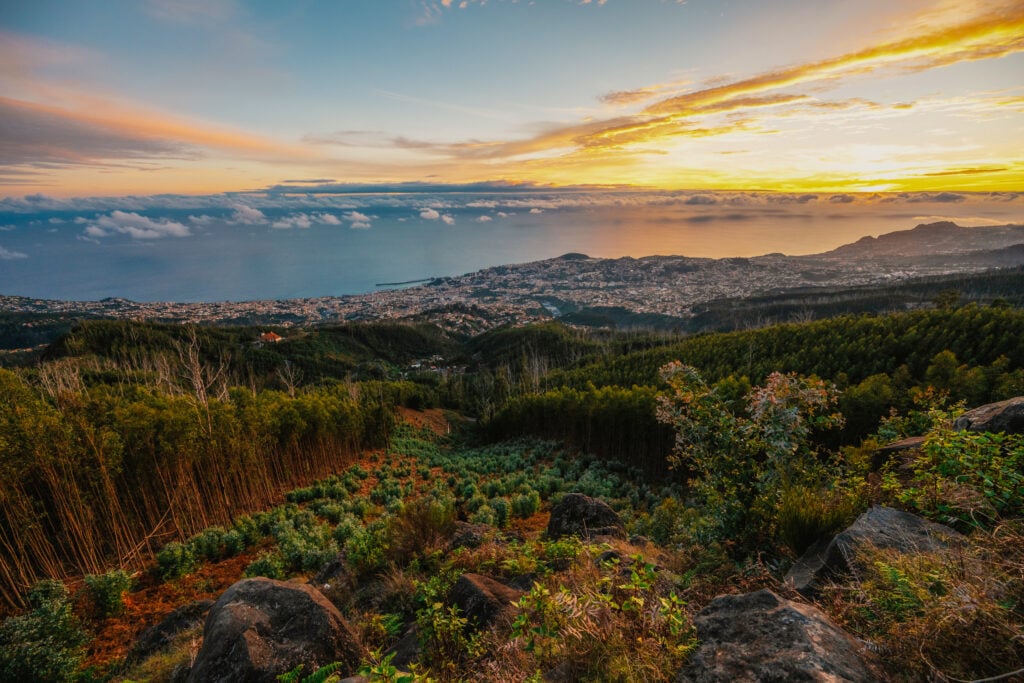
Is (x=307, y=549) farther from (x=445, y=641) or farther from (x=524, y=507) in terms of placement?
(x=445, y=641)

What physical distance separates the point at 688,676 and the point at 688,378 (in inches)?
154

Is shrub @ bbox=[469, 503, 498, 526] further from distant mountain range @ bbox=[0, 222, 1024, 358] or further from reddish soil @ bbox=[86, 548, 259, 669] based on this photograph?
distant mountain range @ bbox=[0, 222, 1024, 358]

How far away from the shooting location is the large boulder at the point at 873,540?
3225 millimetres

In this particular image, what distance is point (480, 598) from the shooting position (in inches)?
166

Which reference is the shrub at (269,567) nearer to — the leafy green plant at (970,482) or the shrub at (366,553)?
the shrub at (366,553)

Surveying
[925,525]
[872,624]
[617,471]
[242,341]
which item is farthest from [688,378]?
[242,341]

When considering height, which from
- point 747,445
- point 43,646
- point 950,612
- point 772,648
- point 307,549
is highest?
point 950,612

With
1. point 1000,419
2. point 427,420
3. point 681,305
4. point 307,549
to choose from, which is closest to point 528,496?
point 307,549

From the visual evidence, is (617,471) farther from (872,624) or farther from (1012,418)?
(872,624)

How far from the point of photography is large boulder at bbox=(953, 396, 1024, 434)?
4660 millimetres

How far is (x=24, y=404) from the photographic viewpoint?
28.4 feet

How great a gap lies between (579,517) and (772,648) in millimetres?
5612

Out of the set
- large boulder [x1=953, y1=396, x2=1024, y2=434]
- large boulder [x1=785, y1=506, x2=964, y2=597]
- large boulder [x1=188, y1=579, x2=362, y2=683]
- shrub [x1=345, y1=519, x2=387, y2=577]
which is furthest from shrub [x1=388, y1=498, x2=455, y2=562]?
large boulder [x1=953, y1=396, x2=1024, y2=434]

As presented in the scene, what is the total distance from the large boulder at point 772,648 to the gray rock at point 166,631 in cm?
657
